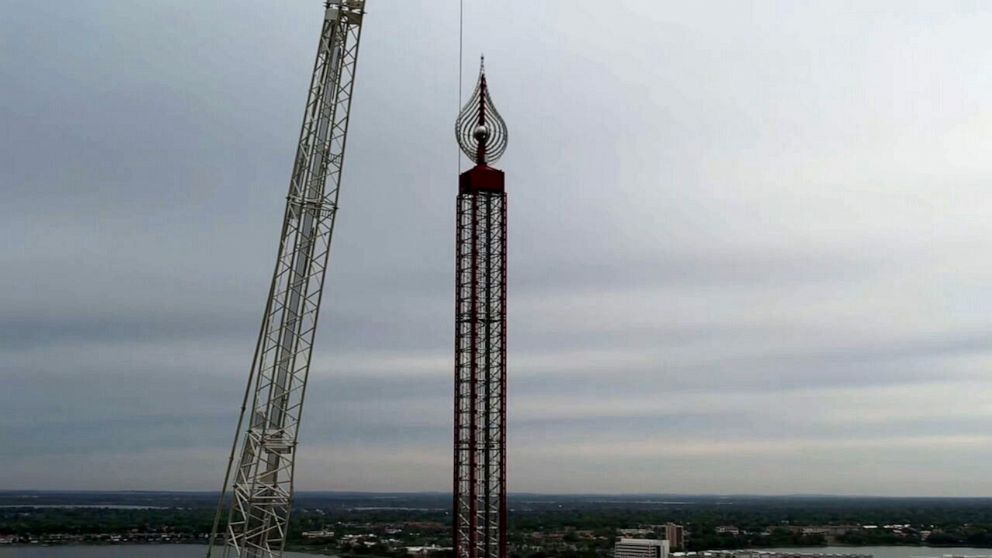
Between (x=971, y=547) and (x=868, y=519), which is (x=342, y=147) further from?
(x=868, y=519)

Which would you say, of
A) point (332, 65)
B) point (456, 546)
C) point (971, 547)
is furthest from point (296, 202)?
point (971, 547)

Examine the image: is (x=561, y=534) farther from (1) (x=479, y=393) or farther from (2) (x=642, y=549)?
(1) (x=479, y=393)

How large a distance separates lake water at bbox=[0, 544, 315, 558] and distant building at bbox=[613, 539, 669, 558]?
38.4m

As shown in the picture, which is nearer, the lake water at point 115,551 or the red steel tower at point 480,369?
the red steel tower at point 480,369

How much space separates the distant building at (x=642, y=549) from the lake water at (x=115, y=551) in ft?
126

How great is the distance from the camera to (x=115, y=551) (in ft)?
420

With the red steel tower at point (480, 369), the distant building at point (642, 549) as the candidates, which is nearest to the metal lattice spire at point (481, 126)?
the red steel tower at point (480, 369)

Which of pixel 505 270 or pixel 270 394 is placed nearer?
pixel 270 394

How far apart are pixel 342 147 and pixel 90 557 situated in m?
94.7

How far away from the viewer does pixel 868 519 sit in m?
199

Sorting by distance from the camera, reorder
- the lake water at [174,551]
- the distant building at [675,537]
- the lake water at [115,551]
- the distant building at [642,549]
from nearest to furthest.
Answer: the distant building at [642,549] < the distant building at [675,537] < the lake water at [115,551] < the lake water at [174,551]

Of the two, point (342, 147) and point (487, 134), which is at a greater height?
point (487, 134)

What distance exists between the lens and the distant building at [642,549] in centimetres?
8919

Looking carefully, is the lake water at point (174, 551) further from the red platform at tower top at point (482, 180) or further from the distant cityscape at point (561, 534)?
the red platform at tower top at point (482, 180)
